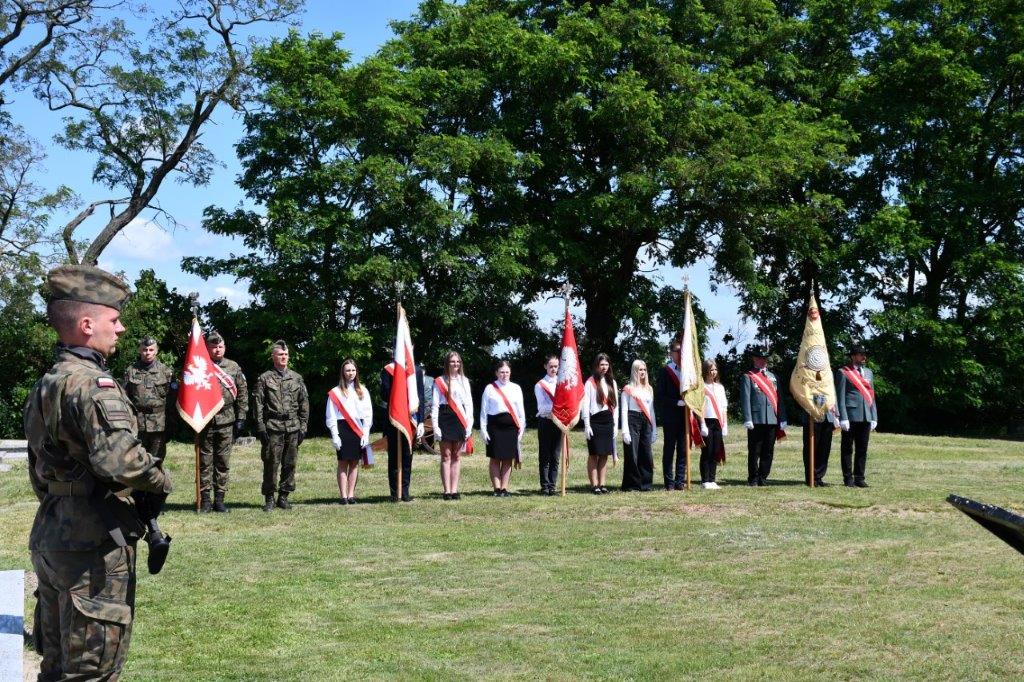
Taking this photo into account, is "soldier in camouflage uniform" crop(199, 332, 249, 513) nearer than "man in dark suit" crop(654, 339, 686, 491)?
Yes

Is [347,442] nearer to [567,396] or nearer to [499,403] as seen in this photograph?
[499,403]

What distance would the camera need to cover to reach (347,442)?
47.4 ft

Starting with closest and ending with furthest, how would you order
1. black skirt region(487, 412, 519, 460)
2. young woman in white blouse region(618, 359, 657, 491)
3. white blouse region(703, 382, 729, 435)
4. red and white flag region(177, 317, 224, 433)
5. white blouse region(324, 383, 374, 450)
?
red and white flag region(177, 317, 224, 433) → white blouse region(324, 383, 374, 450) → black skirt region(487, 412, 519, 460) → young woman in white blouse region(618, 359, 657, 491) → white blouse region(703, 382, 729, 435)

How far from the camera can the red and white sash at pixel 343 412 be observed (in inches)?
569

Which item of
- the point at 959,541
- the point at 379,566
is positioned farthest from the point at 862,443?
the point at 379,566

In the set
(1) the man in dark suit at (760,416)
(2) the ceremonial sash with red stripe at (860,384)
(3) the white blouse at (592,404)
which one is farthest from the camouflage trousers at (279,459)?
(2) the ceremonial sash with red stripe at (860,384)

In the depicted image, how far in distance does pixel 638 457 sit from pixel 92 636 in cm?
1151

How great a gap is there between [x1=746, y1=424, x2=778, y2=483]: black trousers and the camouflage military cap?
12482 mm

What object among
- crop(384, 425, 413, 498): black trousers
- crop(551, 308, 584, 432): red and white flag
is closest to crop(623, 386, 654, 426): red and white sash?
crop(551, 308, 584, 432): red and white flag

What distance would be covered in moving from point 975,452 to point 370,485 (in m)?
13.6

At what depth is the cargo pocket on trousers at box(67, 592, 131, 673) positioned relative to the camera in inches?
190

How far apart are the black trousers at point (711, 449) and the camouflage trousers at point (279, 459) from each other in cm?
570

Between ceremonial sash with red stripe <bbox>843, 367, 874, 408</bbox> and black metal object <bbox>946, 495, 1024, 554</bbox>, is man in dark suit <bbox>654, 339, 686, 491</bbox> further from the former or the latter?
black metal object <bbox>946, 495, 1024, 554</bbox>

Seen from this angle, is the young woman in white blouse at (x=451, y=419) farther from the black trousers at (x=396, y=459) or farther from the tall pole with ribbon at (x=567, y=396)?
the tall pole with ribbon at (x=567, y=396)
